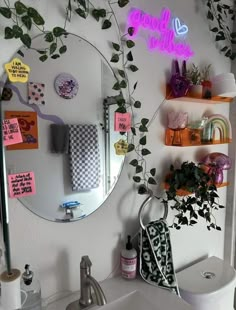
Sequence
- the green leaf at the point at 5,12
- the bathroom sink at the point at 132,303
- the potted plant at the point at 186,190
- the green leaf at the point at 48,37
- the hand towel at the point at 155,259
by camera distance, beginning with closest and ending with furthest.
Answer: the green leaf at the point at 5,12, the green leaf at the point at 48,37, the bathroom sink at the point at 132,303, the hand towel at the point at 155,259, the potted plant at the point at 186,190

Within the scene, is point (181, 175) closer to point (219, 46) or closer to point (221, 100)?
point (221, 100)

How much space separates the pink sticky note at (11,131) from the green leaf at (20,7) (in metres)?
0.35

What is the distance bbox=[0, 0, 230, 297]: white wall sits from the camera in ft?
3.10

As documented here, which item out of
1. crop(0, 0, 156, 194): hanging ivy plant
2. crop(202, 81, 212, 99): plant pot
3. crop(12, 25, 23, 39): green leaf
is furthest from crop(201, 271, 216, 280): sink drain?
crop(12, 25, 23, 39): green leaf

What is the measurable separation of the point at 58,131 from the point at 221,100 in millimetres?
917

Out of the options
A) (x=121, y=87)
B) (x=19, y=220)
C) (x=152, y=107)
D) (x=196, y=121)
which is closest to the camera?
(x=19, y=220)

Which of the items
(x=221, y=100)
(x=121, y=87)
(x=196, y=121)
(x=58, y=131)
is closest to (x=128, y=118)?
(x=121, y=87)

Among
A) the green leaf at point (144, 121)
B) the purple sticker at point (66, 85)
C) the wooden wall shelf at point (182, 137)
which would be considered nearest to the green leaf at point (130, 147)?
the green leaf at point (144, 121)

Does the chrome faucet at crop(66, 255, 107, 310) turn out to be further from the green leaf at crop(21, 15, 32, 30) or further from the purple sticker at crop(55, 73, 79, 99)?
the green leaf at crop(21, 15, 32, 30)

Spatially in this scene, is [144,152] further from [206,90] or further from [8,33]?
[8,33]

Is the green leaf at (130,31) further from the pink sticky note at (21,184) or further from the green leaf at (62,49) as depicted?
the pink sticky note at (21,184)

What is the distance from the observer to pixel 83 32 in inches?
39.3

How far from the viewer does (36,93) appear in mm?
920

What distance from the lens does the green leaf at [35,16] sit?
84cm
